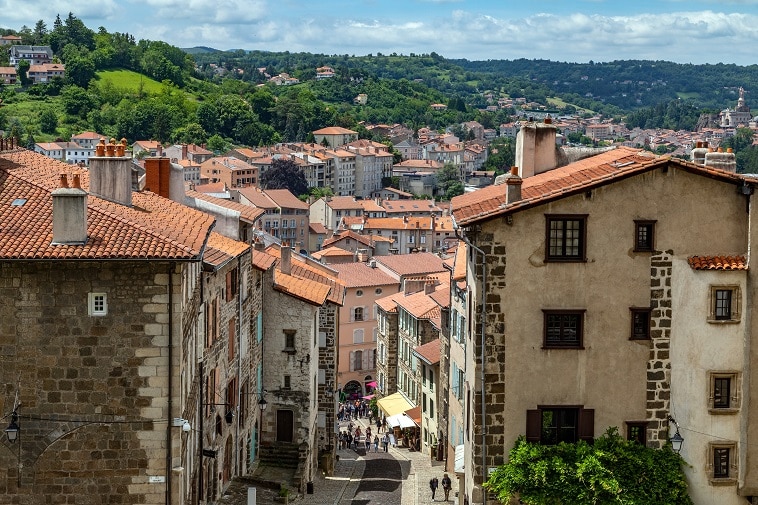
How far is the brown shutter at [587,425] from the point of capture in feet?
90.2

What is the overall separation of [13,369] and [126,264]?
3.00 m

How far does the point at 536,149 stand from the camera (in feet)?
112

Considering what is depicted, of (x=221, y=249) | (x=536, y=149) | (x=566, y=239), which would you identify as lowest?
(x=221, y=249)

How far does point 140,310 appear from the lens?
25.2 metres

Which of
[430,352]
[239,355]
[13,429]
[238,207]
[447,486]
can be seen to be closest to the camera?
[13,429]

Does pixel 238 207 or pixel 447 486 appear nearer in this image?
pixel 238 207

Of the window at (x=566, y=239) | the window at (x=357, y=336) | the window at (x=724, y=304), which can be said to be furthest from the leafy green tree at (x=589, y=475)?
the window at (x=357, y=336)

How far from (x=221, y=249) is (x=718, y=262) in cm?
1506

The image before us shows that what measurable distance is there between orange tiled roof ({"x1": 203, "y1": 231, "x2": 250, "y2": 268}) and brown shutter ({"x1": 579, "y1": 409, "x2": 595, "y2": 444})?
1002cm

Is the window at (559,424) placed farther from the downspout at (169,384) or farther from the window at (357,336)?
the window at (357,336)

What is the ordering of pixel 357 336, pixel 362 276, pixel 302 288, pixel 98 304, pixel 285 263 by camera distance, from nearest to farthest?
pixel 98 304, pixel 302 288, pixel 285 263, pixel 357 336, pixel 362 276

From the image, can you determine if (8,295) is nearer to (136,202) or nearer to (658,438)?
(136,202)

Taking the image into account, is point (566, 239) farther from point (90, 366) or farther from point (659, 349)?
point (90, 366)

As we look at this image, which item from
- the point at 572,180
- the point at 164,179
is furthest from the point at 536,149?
the point at 164,179
